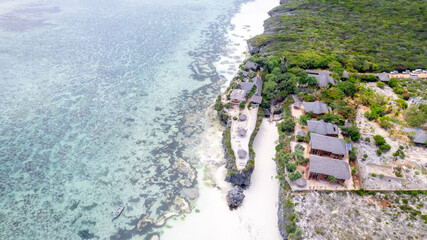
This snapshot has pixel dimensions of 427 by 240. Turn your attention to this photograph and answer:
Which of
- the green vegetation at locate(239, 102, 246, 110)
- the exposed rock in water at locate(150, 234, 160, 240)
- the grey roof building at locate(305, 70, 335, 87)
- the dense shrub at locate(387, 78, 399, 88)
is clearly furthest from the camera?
the dense shrub at locate(387, 78, 399, 88)

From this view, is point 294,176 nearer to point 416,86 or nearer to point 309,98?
point 309,98

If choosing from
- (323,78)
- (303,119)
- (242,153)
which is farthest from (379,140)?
(242,153)

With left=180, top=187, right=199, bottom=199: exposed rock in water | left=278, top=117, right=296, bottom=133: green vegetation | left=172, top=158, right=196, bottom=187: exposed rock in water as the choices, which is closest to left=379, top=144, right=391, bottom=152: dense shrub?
left=278, top=117, right=296, bottom=133: green vegetation

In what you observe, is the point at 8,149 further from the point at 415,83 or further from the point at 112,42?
the point at 415,83

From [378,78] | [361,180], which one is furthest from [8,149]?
[378,78]

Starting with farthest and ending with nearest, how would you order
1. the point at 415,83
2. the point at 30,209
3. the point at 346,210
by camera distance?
the point at 415,83
the point at 30,209
the point at 346,210

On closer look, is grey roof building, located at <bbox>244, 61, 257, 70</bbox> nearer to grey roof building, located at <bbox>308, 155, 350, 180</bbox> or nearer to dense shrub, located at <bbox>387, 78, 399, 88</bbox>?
dense shrub, located at <bbox>387, 78, 399, 88</bbox>
